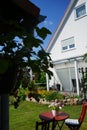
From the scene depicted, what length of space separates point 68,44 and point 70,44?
0.20 metres

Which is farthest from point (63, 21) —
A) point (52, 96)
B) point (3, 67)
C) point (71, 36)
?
point (3, 67)

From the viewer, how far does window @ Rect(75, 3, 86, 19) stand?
21891 mm

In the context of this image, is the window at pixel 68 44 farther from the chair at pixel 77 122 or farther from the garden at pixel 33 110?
the chair at pixel 77 122

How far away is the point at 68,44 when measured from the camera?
2312 centimetres

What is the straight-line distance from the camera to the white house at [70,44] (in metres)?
21.5

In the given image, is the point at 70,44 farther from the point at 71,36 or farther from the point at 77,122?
the point at 77,122

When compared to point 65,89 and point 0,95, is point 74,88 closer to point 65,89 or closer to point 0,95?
point 65,89

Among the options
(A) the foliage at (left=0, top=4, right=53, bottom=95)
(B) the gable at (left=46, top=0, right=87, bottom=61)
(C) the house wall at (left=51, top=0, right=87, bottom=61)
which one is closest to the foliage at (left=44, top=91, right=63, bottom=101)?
(B) the gable at (left=46, top=0, right=87, bottom=61)

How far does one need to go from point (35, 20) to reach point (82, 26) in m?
19.9

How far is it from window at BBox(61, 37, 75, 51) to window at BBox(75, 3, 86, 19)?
2036mm

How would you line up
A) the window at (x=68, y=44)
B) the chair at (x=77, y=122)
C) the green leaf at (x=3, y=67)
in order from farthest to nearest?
the window at (x=68, y=44), the chair at (x=77, y=122), the green leaf at (x=3, y=67)

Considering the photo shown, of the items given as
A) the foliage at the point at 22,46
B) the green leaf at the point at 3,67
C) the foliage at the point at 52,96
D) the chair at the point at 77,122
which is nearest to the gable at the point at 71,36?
the foliage at the point at 52,96

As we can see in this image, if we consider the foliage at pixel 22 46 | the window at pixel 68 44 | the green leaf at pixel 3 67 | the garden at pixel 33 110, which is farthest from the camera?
the window at pixel 68 44

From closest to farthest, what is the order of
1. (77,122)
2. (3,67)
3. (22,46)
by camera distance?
(3,67) → (22,46) → (77,122)
